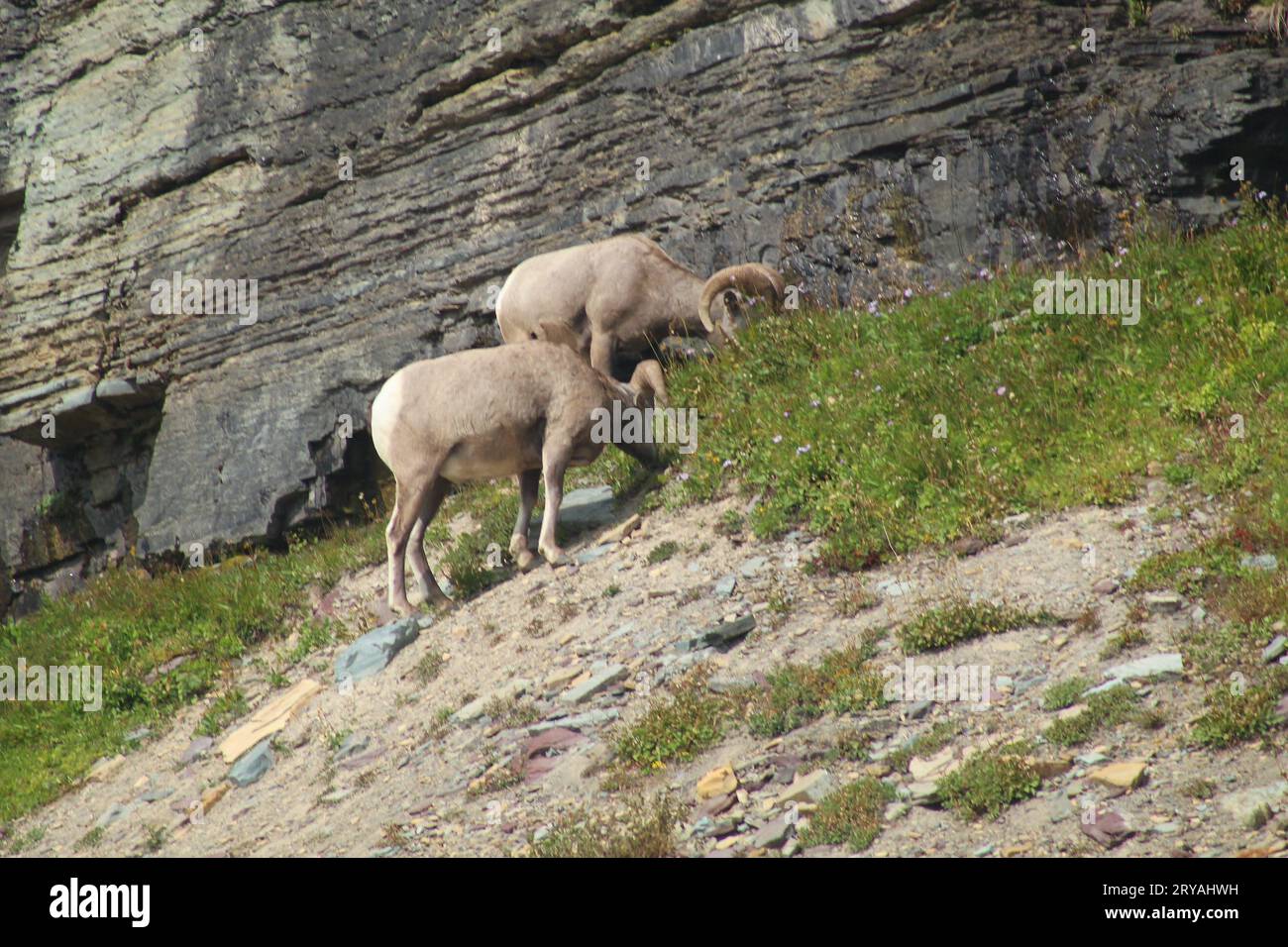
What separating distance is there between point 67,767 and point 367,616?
329 centimetres

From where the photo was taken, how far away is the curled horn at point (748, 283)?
50.1 feet

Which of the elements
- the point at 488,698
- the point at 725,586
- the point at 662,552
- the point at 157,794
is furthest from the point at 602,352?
the point at 157,794

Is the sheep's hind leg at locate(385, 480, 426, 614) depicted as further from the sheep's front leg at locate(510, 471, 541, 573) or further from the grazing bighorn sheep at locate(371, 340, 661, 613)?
the sheep's front leg at locate(510, 471, 541, 573)

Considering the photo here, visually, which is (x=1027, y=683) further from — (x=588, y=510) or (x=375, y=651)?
(x=375, y=651)

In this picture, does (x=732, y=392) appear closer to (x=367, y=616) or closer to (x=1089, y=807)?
(x=367, y=616)

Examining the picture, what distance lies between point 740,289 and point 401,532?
5207mm

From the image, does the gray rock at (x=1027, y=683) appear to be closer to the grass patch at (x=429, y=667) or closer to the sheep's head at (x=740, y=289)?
the grass patch at (x=429, y=667)

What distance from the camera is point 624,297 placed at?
1570cm

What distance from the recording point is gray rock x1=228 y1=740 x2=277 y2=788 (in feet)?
36.8

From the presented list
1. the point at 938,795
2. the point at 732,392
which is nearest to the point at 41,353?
the point at 732,392

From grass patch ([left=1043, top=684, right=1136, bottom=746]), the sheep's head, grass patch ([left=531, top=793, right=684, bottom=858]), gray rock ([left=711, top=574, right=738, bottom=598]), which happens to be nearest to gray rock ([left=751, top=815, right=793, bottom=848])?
grass patch ([left=531, top=793, right=684, bottom=858])

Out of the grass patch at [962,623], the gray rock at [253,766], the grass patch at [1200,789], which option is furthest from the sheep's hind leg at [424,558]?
the grass patch at [1200,789]

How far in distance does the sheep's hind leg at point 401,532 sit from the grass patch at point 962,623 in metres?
5.28

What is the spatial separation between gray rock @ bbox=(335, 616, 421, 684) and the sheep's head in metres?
5.12
